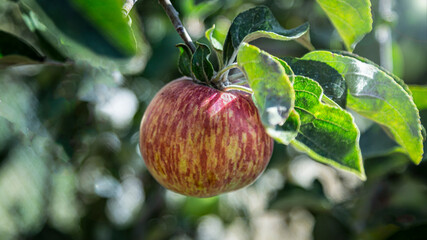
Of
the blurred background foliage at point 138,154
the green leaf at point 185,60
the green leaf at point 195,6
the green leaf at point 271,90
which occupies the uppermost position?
the green leaf at point 271,90

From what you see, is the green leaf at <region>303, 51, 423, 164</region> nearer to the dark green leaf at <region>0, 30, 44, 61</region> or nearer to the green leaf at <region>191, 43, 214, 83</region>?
the green leaf at <region>191, 43, 214, 83</region>

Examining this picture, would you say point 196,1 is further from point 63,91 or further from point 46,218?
point 46,218

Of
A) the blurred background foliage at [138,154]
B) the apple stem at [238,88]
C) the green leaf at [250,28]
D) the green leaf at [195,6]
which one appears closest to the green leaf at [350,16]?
the green leaf at [250,28]

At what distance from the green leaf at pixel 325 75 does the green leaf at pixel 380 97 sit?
1 cm

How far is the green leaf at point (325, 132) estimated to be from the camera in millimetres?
468

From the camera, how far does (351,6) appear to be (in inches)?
24.4

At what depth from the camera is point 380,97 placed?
1.89ft

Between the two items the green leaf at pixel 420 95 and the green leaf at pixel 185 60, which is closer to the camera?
the green leaf at pixel 185 60

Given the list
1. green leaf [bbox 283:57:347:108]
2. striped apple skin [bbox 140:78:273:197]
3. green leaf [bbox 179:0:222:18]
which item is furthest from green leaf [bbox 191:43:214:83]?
green leaf [bbox 179:0:222:18]

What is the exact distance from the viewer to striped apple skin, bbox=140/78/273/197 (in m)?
0.58

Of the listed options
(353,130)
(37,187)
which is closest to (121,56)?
(353,130)

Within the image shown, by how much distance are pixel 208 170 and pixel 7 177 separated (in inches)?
45.7

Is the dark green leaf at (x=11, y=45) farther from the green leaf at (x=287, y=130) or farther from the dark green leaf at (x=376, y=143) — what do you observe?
the dark green leaf at (x=376, y=143)

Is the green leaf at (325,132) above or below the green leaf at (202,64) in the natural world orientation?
below
